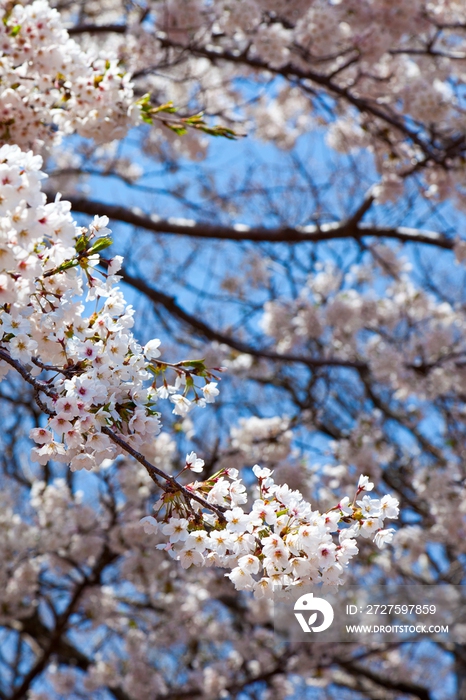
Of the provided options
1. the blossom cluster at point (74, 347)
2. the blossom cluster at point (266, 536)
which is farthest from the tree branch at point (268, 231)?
the blossom cluster at point (266, 536)

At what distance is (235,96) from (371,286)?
2.81 m

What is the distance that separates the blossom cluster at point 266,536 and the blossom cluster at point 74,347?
0.23 meters

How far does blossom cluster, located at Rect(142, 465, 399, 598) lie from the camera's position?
1.49 m

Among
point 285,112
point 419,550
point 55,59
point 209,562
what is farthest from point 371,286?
point 209,562

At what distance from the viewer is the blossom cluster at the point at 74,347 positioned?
1461mm

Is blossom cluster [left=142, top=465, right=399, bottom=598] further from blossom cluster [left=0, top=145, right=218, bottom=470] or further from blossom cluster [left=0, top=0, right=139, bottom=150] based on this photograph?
blossom cluster [left=0, top=0, right=139, bottom=150]

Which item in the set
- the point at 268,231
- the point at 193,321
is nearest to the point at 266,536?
the point at 193,321

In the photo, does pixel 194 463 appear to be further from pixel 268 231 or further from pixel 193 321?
pixel 268 231

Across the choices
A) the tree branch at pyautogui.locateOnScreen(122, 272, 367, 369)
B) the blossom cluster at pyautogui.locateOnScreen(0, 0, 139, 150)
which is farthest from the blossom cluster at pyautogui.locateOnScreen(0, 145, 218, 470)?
the tree branch at pyautogui.locateOnScreen(122, 272, 367, 369)

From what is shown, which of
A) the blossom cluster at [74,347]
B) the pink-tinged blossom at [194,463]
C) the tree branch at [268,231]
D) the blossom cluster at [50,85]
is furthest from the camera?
the tree branch at [268,231]

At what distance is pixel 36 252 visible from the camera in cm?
156

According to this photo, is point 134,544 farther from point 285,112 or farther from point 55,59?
point 285,112

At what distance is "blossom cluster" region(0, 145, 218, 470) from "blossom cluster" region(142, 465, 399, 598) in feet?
0.75

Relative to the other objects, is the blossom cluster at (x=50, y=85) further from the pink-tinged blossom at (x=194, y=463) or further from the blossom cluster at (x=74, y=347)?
the pink-tinged blossom at (x=194, y=463)
